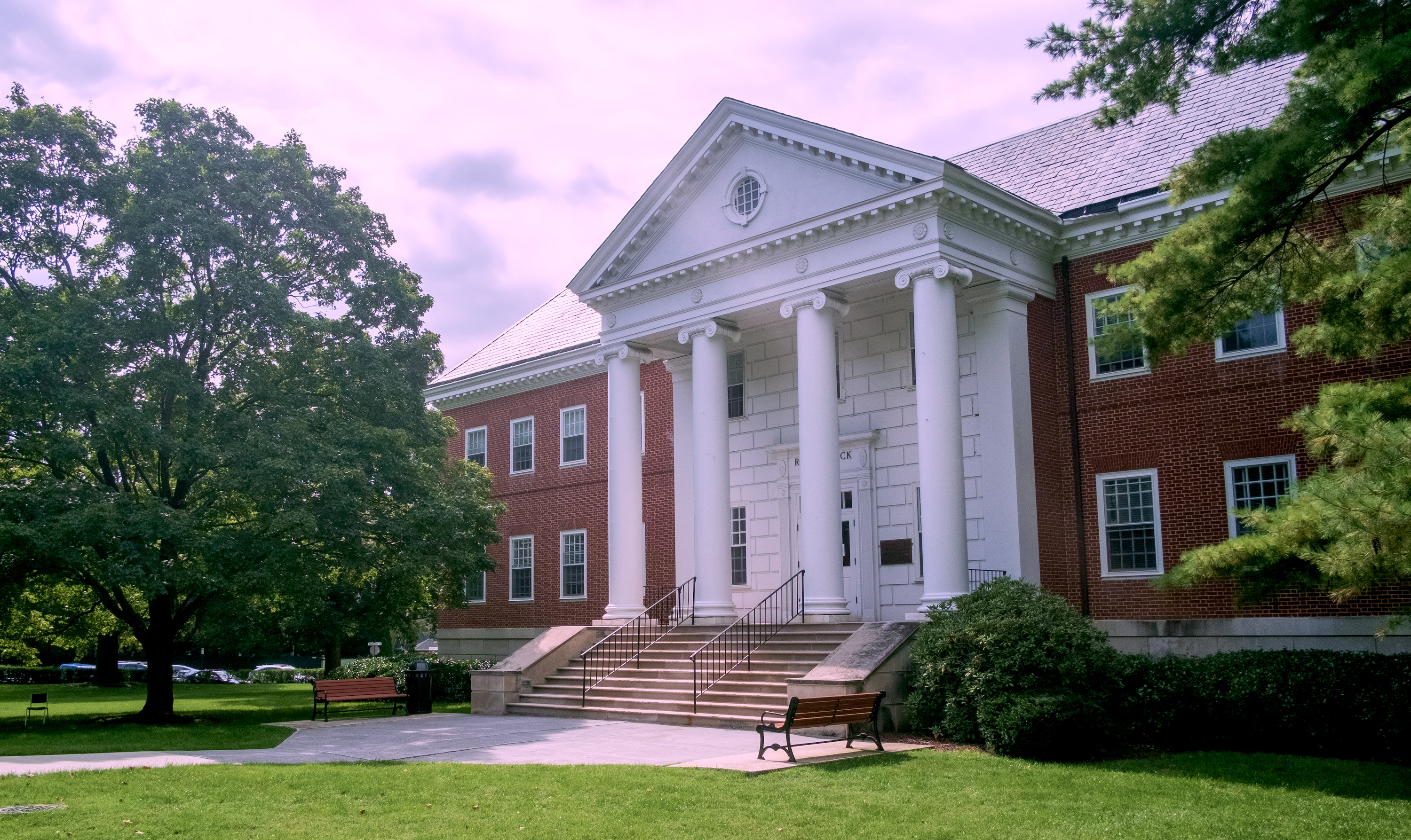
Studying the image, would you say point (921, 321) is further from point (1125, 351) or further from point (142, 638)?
point (142, 638)

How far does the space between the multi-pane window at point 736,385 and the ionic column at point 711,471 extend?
8.00 feet

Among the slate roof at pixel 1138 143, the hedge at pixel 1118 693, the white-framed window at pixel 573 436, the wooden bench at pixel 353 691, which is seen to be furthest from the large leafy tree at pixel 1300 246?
the white-framed window at pixel 573 436

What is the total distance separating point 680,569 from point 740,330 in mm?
5337

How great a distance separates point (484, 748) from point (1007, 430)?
34.0 ft

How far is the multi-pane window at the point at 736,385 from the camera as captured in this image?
966 inches

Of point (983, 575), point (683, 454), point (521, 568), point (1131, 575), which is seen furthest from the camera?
point (521, 568)

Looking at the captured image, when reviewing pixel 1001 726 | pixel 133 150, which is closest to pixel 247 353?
pixel 133 150

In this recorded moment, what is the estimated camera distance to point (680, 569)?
2369 cm

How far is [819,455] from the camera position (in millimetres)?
19328

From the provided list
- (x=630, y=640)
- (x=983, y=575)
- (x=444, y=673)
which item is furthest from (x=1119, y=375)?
(x=444, y=673)

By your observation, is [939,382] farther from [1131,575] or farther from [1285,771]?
[1285,771]

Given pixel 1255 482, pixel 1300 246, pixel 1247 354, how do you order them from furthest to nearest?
pixel 1247 354, pixel 1255 482, pixel 1300 246

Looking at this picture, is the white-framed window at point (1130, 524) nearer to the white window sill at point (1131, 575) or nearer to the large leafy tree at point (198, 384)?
the white window sill at point (1131, 575)

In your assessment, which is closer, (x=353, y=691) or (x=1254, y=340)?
(x=1254, y=340)
